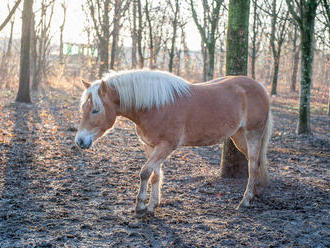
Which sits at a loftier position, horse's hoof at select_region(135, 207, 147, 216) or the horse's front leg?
the horse's front leg

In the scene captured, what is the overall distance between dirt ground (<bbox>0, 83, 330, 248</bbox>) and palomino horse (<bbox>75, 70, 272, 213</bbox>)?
0.42m

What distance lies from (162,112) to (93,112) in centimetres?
84

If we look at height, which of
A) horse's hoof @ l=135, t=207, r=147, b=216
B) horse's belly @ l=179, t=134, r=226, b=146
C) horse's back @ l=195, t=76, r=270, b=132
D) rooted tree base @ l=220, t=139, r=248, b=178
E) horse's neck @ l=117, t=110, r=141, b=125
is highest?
horse's back @ l=195, t=76, r=270, b=132

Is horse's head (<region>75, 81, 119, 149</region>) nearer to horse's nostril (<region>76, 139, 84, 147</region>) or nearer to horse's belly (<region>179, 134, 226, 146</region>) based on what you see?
horse's nostril (<region>76, 139, 84, 147</region>)

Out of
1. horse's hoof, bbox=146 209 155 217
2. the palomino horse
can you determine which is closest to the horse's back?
the palomino horse

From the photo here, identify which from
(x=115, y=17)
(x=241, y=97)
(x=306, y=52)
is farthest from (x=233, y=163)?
(x=115, y=17)

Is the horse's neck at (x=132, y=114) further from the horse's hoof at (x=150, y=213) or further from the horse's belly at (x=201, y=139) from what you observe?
the horse's hoof at (x=150, y=213)

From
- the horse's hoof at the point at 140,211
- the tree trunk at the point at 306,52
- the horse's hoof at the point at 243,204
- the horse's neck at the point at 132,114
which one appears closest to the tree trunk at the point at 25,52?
the tree trunk at the point at 306,52

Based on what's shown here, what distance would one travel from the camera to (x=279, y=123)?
42.0 ft

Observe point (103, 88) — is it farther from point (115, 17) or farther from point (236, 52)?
point (115, 17)

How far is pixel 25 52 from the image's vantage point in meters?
13.4

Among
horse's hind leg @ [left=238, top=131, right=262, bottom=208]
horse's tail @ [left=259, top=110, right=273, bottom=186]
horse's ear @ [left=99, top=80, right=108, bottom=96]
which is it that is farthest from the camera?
horse's tail @ [left=259, top=110, right=273, bottom=186]

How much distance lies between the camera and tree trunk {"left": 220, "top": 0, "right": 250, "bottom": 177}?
18.1 feet

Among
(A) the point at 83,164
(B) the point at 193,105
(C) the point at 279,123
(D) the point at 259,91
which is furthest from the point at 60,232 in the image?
(C) the point at 279,123
